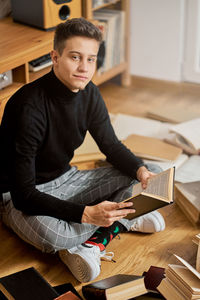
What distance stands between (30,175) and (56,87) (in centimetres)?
29

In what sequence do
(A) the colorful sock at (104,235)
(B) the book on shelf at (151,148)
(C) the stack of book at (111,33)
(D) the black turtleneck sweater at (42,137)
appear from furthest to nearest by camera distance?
(C) the stack of book at (111,33) < (B) the book on shelf at (151,148) < (A) the colorful sock at (104,235) < (D) the black turtleneck sweater at (42,137)

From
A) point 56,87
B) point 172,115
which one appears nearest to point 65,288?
point 56,87

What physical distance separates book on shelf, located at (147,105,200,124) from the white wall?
51 centimetres

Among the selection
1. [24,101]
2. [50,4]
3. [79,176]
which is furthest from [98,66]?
[24,101]

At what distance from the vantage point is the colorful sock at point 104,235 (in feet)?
5.49

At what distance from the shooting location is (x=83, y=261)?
1541 mm

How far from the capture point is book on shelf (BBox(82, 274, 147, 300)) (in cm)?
141

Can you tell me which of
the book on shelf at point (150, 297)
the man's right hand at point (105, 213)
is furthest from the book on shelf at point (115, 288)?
the man's right hand at point (105, 213)

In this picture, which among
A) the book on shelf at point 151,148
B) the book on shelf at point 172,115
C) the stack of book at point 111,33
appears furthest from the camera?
the stack of book at point 111,33

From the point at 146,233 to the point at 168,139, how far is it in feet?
2.16

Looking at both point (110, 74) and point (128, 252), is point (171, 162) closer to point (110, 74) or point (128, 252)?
point (128, 252)

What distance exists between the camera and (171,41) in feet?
10.3

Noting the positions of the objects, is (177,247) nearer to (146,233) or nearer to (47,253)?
(146,233)

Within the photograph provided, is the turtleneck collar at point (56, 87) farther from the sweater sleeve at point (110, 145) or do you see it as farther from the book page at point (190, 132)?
the book page at point (190, 132)
